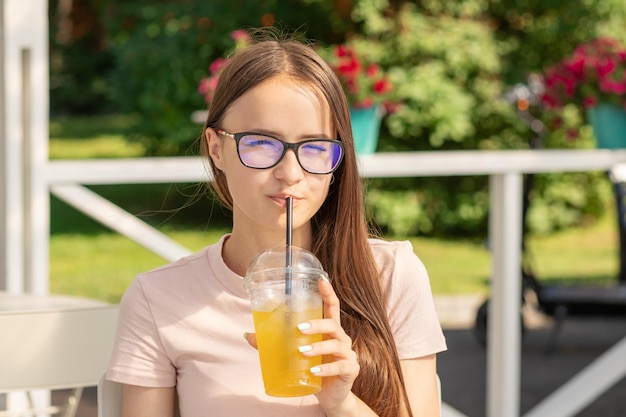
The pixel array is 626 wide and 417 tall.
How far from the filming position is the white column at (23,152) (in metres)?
3.17

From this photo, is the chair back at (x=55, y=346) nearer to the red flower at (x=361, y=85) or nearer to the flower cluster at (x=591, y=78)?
the red flower at (x=361, y=85)

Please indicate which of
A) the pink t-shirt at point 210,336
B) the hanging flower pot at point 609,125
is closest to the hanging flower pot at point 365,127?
the hanging flower pot at point 609,125

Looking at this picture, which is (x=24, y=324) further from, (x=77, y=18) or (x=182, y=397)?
(x=77, y=18)

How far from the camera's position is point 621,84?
4039 mm

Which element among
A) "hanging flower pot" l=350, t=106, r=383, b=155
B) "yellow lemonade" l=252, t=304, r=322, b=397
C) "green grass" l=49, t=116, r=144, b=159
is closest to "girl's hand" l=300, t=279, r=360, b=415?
"yellow lemonade" l=252, t=304, r=322, b=397

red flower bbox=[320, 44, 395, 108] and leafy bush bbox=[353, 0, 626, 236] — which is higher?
leafy bush bbox=[353, 0, 626, 236]

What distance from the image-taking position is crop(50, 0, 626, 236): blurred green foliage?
9500 mm

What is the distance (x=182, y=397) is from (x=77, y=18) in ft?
61.9

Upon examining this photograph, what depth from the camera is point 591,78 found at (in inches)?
164

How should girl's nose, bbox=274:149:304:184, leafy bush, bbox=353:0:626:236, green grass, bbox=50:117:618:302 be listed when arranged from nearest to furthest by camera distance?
1. girl's nose, bbox=274:149:304:184
2. green grass, bbox=50:117:618:302
3. leafy bush, bbox=353:0:626:236

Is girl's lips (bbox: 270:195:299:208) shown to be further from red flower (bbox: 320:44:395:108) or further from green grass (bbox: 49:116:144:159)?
green grass (bbox: 49:116:144:159)

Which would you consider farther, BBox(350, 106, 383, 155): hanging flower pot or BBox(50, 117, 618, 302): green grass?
BBox(50, 117, 618, 302): green grass

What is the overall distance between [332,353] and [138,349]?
1.25ft

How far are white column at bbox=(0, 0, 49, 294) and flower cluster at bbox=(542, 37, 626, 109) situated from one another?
78.8 inches
